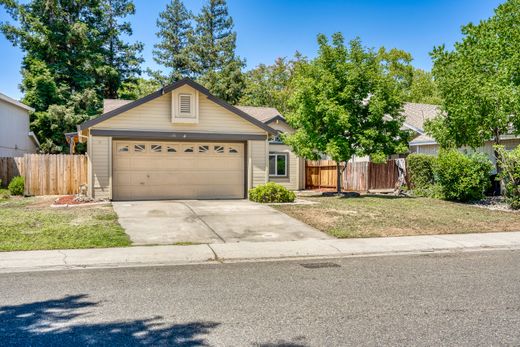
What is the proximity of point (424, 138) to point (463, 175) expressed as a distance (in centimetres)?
804

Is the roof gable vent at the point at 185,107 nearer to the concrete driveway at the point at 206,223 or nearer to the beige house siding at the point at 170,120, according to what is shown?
the beige house siding at the point at 170,120

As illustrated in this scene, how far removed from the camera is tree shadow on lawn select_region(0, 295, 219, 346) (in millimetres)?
4547

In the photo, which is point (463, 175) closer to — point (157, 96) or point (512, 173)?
point (512, 173)

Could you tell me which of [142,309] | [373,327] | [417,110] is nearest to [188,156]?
[142,309]

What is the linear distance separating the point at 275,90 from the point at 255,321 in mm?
46188

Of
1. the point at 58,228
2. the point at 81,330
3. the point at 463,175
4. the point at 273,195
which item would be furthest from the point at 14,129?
the point at 81,330

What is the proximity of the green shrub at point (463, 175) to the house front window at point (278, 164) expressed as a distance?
969 centimetres

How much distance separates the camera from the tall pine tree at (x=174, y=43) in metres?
50.6

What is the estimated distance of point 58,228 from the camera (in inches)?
451

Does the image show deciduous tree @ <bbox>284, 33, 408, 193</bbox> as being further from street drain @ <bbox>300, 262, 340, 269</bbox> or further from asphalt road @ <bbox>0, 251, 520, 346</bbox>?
asphalt road @ <bbox>0, 251, 520, 346</bbox>

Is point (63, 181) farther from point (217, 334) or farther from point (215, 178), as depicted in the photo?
point (217, 334)

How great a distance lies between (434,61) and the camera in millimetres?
19625

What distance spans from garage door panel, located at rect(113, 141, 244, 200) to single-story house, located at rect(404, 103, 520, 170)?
32.1 ft

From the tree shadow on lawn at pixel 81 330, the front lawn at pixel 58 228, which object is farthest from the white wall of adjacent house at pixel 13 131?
the tree shadow on lawn at pixel 81 330
